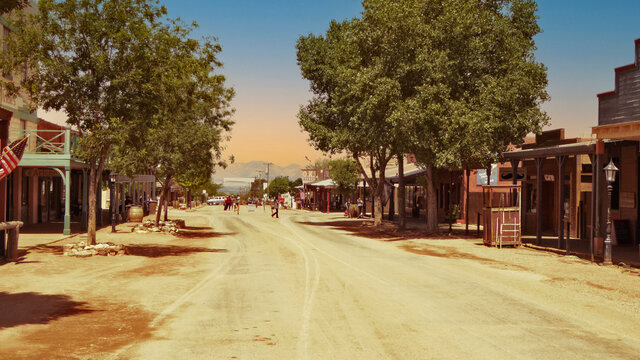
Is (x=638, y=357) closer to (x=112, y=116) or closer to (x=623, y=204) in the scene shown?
(x=112, y=116)

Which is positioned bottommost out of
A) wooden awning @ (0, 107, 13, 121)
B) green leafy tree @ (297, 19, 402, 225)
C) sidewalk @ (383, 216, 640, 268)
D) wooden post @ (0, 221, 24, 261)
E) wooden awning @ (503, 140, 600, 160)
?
sidewalk @ (383, 216, 640, 268)

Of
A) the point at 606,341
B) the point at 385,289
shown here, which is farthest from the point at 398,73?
the point at 606,341

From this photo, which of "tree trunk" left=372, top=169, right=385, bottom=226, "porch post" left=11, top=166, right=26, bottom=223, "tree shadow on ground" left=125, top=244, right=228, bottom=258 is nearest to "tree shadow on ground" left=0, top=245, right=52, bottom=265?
"tree shadow on ground" left=125, top=244, right=228, bottom=258

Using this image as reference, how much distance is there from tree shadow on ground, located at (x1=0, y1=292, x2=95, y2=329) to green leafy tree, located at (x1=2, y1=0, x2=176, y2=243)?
7.06 m

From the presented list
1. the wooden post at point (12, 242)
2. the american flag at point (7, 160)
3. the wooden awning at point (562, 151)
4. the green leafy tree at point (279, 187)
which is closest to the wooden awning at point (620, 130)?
the wooden awning at point (562, 151)

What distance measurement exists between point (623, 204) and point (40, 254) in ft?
72.6

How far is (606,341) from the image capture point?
331 inches

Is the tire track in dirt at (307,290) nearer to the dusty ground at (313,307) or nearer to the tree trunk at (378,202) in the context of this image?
the dusty ground at (313,307)

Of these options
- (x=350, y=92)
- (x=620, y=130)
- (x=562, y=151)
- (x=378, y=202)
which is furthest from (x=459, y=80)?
(x=378, y=202)

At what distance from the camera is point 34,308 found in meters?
10.2

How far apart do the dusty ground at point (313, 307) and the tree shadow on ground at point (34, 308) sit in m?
0.02

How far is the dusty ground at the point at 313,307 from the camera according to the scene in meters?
7.79

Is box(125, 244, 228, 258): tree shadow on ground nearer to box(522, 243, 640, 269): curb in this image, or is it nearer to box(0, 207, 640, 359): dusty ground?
box(0, 207, 640, 359): dusty ground

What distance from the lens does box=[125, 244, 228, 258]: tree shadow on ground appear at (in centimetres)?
1948
